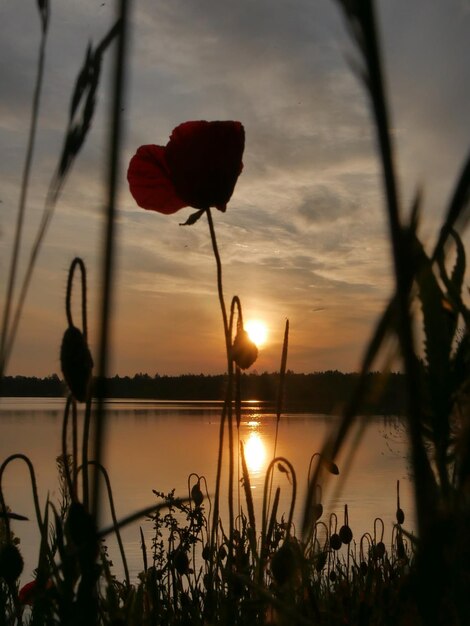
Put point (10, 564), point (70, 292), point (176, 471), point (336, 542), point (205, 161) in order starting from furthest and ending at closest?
1. point (176, 471)
2. point (336, 542)
3. point (205, 161)
4. point (10, 564)
5. point (70, 292)

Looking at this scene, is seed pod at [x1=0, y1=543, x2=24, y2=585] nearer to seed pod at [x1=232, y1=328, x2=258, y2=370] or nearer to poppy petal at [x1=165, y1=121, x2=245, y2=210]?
seed pod at [x1=232, y1=328, x2=258, y2=370]

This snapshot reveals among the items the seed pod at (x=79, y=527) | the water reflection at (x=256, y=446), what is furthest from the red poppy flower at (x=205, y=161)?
the water reflection at (x=256, y=446)

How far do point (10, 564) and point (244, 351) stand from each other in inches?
15.4

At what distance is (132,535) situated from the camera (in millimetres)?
5691

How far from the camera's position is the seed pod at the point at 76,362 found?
1.87 ft

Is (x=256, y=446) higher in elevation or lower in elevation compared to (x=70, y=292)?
lower

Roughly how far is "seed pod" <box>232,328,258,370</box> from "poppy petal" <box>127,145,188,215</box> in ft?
0.91

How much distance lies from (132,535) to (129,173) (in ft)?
15.5

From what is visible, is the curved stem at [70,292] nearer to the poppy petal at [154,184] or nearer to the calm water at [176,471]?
the calm water at [176,471]

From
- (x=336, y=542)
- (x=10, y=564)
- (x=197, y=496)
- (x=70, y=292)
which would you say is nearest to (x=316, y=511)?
(x=197, y=496)

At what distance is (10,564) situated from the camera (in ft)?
2.51

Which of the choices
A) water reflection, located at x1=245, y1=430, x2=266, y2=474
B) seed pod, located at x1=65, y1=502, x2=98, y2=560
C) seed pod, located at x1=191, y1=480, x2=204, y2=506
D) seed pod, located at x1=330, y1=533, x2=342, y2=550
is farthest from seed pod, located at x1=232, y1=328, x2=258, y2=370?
water reflection, located at x1=245, y1=430, x2=266, y2=474

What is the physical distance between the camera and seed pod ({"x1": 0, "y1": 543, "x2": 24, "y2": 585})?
2.49 ft

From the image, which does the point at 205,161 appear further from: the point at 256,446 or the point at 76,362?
the point at 256,446
